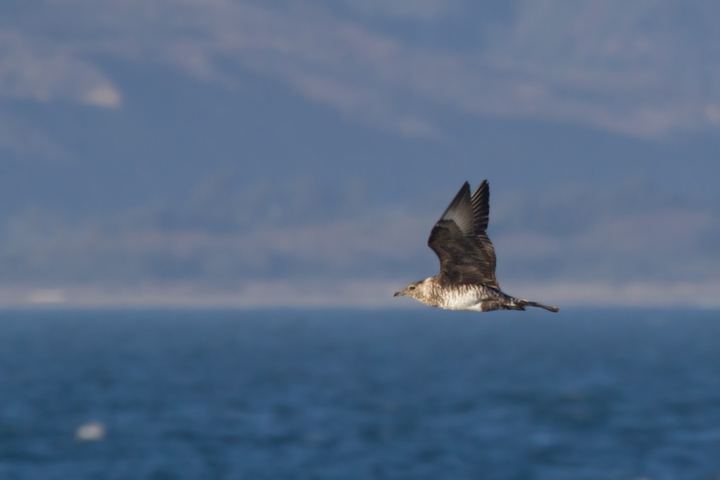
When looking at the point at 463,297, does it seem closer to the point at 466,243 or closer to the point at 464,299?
the point at 464,299

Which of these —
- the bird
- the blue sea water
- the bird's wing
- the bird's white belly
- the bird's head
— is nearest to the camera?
the bird's wing

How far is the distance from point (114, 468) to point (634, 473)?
5178 cm

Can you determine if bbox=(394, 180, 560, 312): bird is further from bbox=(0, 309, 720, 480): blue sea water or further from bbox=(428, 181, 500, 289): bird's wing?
bbox=(0, 309, 720, 480): blue sea water

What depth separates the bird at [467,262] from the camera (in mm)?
14859

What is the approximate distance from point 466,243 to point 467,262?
53 cm

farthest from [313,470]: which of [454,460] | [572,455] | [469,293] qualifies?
[469,293]

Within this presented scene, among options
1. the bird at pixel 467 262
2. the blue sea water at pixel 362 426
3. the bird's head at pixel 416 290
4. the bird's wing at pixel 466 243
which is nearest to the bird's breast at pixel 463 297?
the bird at pixel 467 262

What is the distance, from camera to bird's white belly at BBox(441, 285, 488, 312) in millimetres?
15195

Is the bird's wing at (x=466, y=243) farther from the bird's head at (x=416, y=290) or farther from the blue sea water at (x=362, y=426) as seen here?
the blue sea water at (x=362, y=426)

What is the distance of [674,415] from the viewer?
119 metres

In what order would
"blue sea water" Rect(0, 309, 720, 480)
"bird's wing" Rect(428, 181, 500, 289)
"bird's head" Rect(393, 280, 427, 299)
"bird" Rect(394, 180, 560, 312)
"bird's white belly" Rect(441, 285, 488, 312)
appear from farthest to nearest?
1. "blue sea water" Rect(0, 309, 720, 480)
2. "bird's head" Rect(393, 280, 427, 299)
3. "bird's white belly" Rect(441, 285, 488, 312)
4. "bird" Rect(394, 180, 560, 312)
5. "bird's wing" Rect(428, 181, 500, 289)

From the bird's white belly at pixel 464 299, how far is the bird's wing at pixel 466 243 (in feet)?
0.52

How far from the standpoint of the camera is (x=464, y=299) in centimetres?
1549

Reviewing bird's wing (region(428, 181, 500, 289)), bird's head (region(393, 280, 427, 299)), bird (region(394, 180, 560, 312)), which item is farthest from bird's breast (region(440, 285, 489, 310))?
bird's head (region(393, 280, 427, 299))
